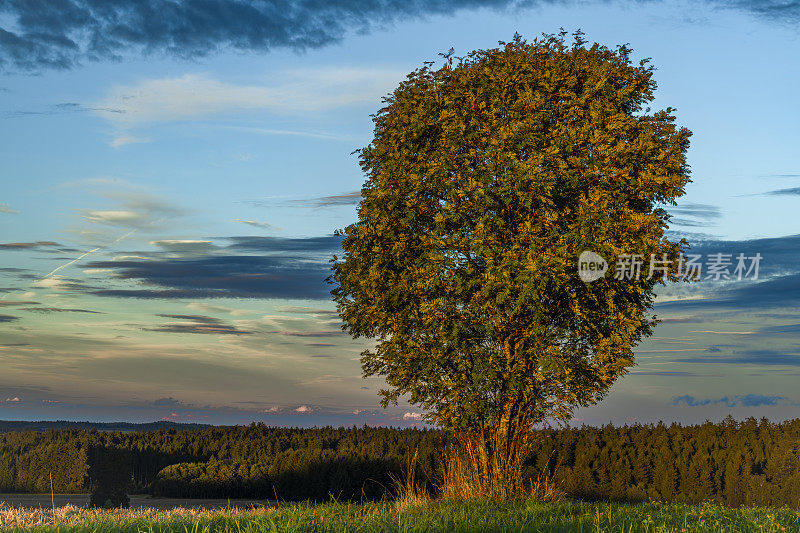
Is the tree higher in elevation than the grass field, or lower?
higher

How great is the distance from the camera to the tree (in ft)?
48.5

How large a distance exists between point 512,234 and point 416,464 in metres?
11.3

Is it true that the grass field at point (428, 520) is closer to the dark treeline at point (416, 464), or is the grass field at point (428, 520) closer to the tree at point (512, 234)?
the tree at point (512, 234)

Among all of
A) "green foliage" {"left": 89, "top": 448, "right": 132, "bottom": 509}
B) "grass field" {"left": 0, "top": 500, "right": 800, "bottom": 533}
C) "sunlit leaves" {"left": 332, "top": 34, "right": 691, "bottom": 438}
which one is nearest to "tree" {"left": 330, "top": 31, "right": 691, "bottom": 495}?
"sunlit leaves" {"left": 332, "top": 34, "right": 691, "bottom": 438}

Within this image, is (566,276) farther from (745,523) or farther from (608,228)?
(745,523)

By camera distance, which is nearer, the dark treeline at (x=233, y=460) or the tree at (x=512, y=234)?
the tree at (x=512, y=234)

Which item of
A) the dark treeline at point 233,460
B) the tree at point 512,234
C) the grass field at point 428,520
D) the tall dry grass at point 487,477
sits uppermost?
the tree at point 512,234

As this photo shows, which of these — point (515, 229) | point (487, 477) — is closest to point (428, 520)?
point (487, 477)

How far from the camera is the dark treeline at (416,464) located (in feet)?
79.3

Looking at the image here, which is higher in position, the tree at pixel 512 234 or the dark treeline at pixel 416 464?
the tree at pixel 512 234

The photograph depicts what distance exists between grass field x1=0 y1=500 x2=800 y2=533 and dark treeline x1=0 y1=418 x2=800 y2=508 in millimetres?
8537

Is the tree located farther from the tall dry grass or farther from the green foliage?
the green foliage

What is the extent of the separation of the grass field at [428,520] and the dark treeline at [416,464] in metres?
8.54

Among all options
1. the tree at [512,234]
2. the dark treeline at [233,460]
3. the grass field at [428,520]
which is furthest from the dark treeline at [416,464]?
the grass field at [428,520]
